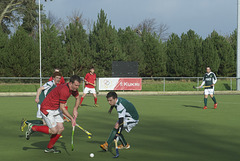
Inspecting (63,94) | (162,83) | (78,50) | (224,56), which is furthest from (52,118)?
(224,56)

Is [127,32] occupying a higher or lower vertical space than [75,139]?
higher

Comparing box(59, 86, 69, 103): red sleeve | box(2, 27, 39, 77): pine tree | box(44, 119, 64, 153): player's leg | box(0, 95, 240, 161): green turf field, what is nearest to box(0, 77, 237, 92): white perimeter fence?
box(2, 27, 39, 77): pine tree

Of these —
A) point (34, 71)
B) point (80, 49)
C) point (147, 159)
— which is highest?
point (80, 49)

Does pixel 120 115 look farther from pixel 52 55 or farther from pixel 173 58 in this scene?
pixel 173 58

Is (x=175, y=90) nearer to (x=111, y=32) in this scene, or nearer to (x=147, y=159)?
(x=111, y=32)

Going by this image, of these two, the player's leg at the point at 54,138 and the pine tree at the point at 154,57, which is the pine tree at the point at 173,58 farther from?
the player's leg at the point at 54,138

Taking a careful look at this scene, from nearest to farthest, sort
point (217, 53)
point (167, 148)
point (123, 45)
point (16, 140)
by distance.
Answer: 1. point (167, 148)
2. point (16, 140)
3. point (123, 45)
4. point (217, 53)

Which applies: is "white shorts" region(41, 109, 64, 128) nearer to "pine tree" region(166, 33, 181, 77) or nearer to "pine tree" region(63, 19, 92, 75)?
"pine tree" region(63, 19, 92, 75)

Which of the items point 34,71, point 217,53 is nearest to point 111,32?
point 34,71

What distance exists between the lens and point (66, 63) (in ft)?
119

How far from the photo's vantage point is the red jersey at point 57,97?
22.6 feet

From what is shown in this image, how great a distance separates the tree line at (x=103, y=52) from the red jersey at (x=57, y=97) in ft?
88.5

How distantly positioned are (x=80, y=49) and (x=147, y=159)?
32.2m

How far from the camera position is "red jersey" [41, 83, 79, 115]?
6883 mm
